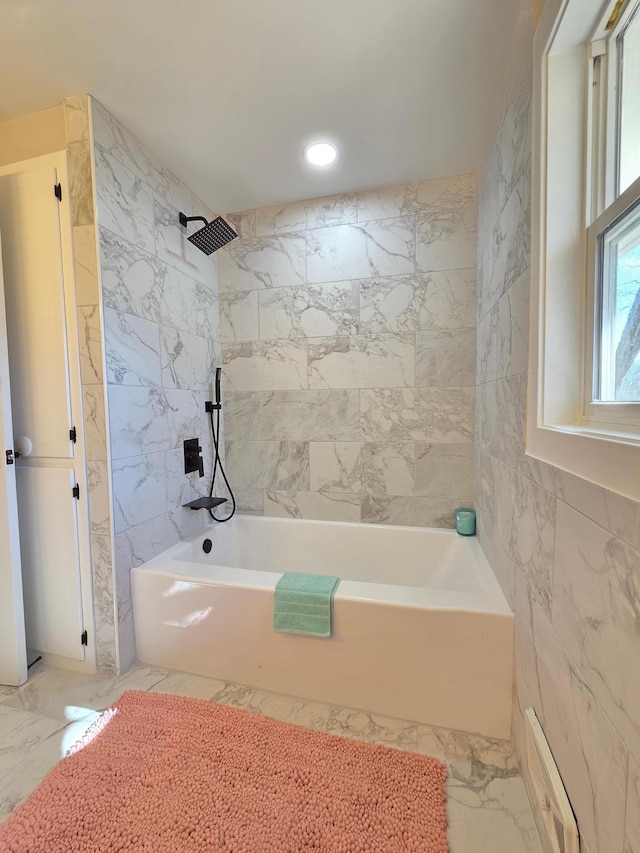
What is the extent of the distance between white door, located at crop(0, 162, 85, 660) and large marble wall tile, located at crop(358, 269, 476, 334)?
5.18ft

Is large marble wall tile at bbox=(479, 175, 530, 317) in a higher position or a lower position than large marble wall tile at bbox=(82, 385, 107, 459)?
higher

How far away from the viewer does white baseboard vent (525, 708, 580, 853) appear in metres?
0.76

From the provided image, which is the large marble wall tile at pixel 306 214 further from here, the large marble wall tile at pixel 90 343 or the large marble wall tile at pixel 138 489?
the large marble wall tile at pixel 138 489

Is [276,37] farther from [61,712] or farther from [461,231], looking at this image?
[61,712]

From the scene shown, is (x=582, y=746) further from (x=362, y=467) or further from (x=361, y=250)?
(x=361, y=250)

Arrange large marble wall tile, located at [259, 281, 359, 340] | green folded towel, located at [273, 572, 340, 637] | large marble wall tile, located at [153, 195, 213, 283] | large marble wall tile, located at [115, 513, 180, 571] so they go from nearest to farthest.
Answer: green folded towel, located at [273, 572, 340, 637] < large marble wall tile, located at [115, 513, 180, 571] < large marble wall tile, located at [153, 195, 213, 283] < large marble wall tile, located at [259, 281, 359, 340]

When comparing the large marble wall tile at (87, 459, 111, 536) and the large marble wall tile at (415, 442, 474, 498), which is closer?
the large marble wall tile at (87, 459, 111, 536)

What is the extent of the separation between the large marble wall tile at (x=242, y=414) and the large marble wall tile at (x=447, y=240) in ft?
4.39

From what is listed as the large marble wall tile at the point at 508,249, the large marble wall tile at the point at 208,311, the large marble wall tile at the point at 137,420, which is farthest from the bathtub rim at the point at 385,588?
the large marble wall tile at the point at 208,311

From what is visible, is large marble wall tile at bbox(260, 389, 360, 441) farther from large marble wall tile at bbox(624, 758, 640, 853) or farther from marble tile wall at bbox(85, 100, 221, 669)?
large marble wall tile at bbox(624, 758, 640, 853)

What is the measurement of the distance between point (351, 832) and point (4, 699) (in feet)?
5.04

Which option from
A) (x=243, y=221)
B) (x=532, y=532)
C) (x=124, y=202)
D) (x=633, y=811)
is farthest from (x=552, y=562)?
(x=243, y=221)

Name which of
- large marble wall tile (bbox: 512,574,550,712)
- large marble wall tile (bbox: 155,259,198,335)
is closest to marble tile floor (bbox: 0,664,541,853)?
large marble wall tile (bbox: 512,574,550,712)

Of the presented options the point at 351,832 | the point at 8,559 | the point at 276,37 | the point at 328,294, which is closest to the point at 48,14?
the point at 276,37
